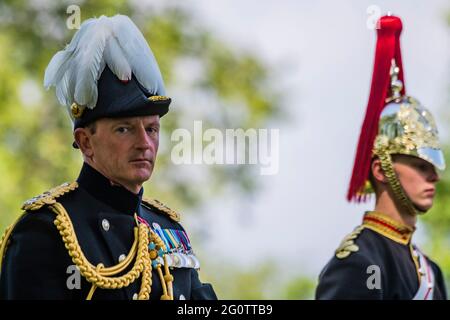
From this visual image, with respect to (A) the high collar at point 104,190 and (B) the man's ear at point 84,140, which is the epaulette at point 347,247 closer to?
(A) the high collar at point 104,190

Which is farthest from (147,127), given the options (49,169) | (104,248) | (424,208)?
(49,169)

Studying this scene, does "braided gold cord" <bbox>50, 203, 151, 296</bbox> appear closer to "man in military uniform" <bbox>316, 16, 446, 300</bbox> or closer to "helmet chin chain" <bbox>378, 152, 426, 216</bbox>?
"man in military uniform" <bbox>316, 16, 446, 300</bbox>

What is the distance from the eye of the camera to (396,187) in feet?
22.0

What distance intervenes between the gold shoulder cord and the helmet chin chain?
1.90 m

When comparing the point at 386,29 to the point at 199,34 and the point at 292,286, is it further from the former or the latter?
the point at 292,286

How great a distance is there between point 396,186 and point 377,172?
0.55ft

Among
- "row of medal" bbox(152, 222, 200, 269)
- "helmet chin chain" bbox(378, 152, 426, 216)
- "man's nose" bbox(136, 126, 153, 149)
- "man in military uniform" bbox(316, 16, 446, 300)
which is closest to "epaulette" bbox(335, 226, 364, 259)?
"man in military uniform" bbox(316, 16, 446, 300)

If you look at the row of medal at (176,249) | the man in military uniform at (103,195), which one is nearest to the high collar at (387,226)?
the row of medal at (176,249)

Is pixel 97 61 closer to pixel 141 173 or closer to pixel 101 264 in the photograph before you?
pixel 141 173

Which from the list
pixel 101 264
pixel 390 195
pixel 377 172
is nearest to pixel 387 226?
pixel 390 195

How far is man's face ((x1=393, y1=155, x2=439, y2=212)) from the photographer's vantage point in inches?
264

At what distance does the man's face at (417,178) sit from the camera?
6.70m

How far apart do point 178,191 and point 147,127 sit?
8.86 meters
